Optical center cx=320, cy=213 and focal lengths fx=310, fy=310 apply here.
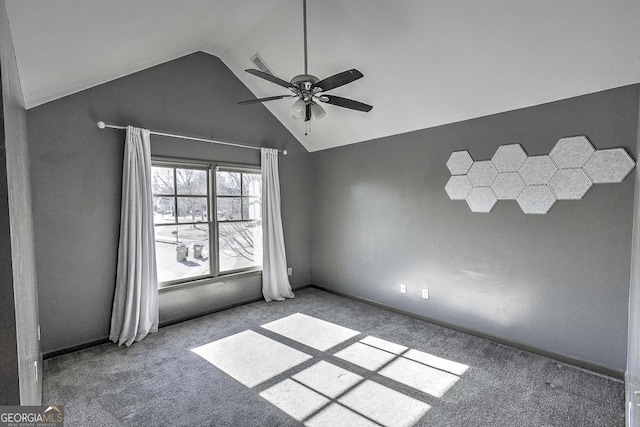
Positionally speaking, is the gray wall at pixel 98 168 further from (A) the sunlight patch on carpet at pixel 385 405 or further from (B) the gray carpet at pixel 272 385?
(A) the sunlight patch on carpet at pixel 385 405

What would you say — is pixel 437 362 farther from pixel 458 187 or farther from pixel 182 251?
pixel 182 251

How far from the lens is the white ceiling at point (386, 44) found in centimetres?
200

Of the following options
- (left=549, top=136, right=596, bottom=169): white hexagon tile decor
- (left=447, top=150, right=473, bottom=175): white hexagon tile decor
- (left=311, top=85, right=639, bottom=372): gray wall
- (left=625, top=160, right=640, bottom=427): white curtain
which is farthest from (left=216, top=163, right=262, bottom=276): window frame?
(left=625, top=160, right=640, bottom=427): white curtain

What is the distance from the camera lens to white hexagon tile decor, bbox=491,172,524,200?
299 cm

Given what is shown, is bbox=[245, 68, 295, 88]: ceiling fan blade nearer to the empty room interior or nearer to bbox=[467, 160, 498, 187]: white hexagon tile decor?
the empty room interior

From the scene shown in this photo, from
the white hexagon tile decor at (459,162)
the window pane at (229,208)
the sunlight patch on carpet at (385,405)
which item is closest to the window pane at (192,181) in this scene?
the window pane at (229,208)

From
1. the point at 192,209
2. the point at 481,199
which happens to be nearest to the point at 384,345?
the point at 481,199

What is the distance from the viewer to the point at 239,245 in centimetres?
445

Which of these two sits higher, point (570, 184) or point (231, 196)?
point (231, 196)

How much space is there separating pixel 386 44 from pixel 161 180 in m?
2.84

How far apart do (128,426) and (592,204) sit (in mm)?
3886

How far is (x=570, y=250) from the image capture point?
2.73 metres

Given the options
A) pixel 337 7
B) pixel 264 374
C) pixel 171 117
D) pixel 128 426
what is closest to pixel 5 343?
pixel 128 426

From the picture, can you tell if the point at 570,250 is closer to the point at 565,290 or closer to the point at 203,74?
the point at 565,290
